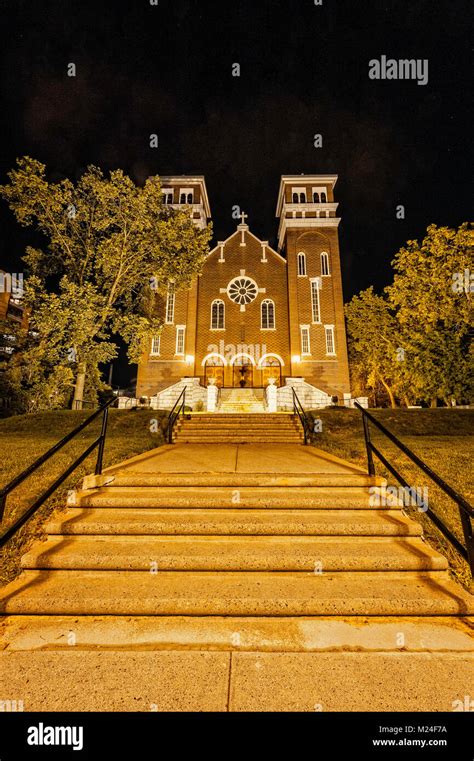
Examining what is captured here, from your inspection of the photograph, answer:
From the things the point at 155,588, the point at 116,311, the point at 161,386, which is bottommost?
the point at 155,588

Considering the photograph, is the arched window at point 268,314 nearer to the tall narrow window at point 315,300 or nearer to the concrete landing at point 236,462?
the tall narrow window at point 315,300

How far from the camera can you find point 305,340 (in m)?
27.4

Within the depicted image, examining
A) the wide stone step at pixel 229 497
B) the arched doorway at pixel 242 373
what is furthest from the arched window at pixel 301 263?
the wide stone step at pixel 229 497

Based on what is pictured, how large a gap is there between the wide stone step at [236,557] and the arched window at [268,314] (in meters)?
25.5

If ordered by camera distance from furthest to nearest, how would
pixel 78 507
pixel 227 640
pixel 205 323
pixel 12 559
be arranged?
pixel 205 323
pixel 78 507
pixel 12 559
pixel 227 640

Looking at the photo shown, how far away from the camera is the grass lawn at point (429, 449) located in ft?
14.5

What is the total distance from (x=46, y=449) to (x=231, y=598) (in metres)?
6.93

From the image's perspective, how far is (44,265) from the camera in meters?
18.3

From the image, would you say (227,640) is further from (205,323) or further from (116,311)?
(205,323)

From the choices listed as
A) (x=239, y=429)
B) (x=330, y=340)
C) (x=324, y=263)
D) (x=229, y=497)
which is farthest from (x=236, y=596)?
(x=324, y=263)

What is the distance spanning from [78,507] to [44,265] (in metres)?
18.1

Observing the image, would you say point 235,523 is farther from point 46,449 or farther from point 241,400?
point 241,400
